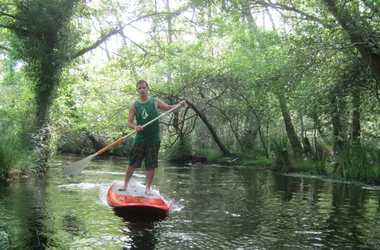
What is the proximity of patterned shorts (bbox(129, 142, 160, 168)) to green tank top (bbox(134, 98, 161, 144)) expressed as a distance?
0.07 meters

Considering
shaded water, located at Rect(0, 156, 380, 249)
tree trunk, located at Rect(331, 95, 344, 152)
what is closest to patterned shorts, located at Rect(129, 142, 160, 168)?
shaded water, located at Rect(0, 156, 380, 249)

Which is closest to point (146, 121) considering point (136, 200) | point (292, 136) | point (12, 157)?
point (136, 200)

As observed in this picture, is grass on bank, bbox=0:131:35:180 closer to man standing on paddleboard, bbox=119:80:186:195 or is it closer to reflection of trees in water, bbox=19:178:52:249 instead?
reflection of trees in water, bbox=19:178:52:249

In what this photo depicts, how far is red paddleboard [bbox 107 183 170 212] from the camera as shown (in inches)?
173

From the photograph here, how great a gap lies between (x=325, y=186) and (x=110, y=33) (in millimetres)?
8486

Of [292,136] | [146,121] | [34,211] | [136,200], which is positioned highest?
[292,136]

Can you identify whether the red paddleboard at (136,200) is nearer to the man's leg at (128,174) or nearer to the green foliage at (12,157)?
the man's leg at (128,174)

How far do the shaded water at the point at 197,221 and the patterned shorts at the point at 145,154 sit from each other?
0.71 metres

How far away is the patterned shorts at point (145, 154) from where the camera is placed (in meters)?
5.07

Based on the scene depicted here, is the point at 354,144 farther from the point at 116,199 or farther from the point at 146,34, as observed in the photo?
the point at 146,34

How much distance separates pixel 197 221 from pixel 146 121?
1698 millimetres

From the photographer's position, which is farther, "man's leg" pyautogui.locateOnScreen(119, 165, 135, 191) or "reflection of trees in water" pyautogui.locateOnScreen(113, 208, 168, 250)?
"man's leg" pyautogui.locateOnScreen(119, 165, 135, 191)

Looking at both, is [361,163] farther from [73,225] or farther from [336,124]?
[73,225]

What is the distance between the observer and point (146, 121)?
17.0 feet
